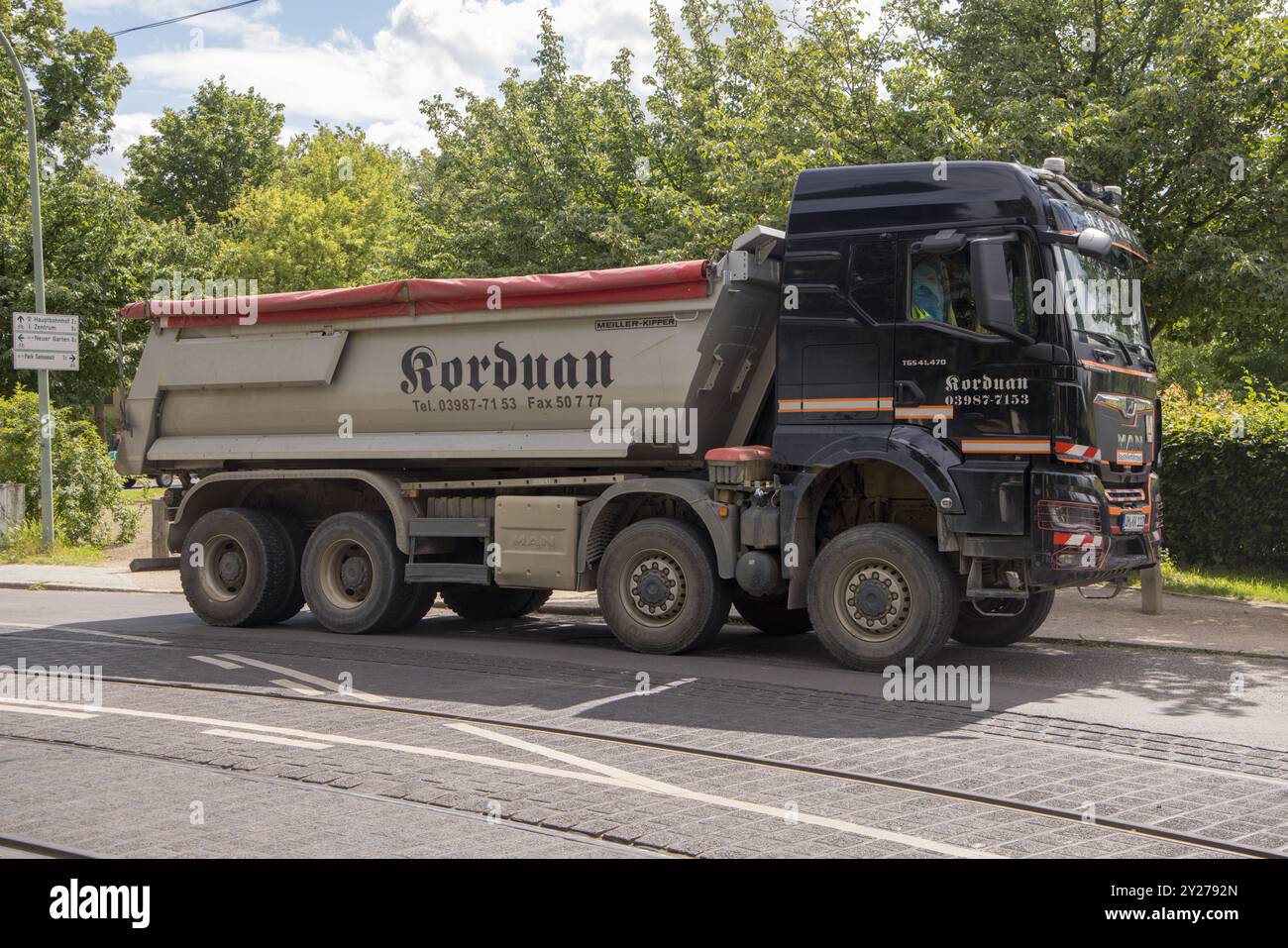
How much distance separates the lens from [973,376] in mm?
9719

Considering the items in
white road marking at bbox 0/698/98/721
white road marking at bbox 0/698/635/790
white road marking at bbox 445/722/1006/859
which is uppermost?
white road marking at bbox 0/698/98/721

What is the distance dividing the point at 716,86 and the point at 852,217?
738 inches

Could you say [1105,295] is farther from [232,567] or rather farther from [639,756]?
[232,567]

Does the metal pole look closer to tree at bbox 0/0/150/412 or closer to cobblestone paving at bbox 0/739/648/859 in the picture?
tree at bbox 0/0/150/412

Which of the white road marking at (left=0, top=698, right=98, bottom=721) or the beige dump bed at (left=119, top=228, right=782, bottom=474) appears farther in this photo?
the beige dump bed at (left=119, top=228, right=782, bottom=474)

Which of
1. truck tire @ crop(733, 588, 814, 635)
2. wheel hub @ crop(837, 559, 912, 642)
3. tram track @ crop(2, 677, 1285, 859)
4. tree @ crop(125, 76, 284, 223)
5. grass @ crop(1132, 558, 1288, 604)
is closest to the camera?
tram track @ crop(2, 677, 1285, 859)

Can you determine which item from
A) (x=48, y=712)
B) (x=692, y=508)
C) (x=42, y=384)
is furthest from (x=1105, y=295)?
(x=42, y=384)

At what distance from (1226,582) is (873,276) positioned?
7712mm

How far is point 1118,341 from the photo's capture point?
10297 mm

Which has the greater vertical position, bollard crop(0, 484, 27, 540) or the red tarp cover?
the red tarp cover

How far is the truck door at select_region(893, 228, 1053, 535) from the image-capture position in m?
9.50

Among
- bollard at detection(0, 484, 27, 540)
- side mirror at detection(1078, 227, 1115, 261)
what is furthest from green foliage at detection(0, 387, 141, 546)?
side mirror at detection(1078, 227, 1115, 261)

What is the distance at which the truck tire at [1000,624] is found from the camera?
11297 millimetres

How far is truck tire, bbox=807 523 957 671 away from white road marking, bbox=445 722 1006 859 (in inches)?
126
